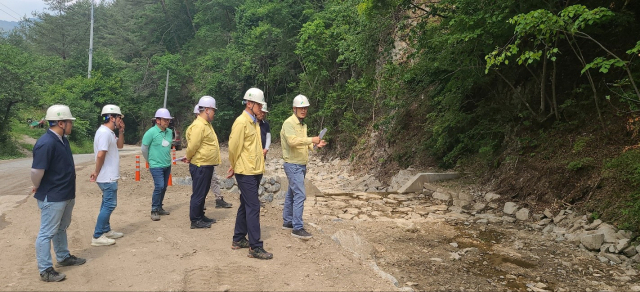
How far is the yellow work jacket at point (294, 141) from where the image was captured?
18.0ft

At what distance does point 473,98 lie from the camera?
12.6 meters

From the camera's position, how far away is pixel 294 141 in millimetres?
5477

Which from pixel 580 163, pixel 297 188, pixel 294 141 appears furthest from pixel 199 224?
pixel 580 163

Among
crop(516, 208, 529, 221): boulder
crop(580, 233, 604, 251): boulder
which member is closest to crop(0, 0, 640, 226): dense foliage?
crop(516, 208, 529, 221): boulder

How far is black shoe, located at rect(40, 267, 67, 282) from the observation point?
415cm

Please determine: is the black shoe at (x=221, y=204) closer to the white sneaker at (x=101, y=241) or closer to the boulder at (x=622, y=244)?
the white sneaker at (x=101, y=241)

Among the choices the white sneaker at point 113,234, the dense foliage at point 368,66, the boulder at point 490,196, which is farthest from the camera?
the boulder at point 490,196

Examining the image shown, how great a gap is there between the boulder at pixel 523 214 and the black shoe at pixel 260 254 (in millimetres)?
5743

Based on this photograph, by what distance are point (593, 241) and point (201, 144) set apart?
6.34 meters

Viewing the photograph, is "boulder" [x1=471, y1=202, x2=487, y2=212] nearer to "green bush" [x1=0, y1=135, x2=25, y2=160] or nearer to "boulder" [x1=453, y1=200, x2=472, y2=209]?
"boulder" [x1=453, y1=200, x2=472, y2=209]

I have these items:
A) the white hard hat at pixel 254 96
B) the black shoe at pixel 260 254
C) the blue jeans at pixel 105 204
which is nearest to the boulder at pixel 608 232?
the black shoe at pixel 260 254

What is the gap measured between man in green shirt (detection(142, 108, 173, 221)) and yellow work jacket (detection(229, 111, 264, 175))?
243 centimetres

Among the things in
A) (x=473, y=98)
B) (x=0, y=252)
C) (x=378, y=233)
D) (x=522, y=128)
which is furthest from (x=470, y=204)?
(x=0, y=252)

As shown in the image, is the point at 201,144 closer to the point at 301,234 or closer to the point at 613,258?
the point at 301,234
